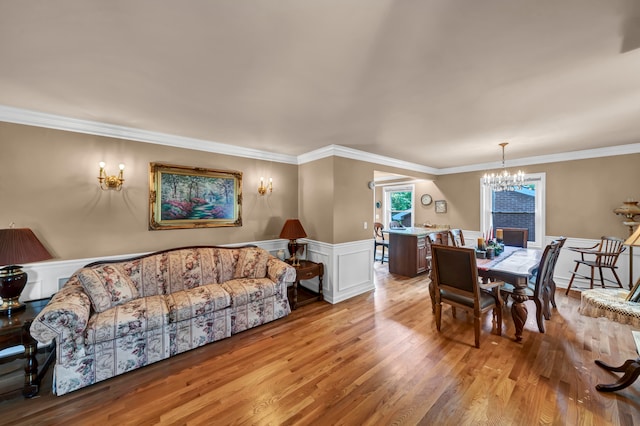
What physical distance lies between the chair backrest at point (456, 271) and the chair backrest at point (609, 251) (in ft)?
8.89

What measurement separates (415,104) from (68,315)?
3.47 meters

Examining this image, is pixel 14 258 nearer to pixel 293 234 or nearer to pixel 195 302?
pixel 195 302

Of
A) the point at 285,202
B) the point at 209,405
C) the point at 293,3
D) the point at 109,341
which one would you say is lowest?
the point at 209,405

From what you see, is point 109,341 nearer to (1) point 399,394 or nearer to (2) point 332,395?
(2) point 332,395

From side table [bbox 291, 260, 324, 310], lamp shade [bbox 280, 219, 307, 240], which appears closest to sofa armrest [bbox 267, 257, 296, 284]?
side table [bbox 291, 260, 324, 310]

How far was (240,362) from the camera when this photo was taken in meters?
2.33

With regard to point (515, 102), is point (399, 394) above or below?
below

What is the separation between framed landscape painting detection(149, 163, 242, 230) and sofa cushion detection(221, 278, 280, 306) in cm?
103

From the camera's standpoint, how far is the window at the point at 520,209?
15.1 feet

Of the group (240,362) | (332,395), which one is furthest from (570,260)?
(240,362)

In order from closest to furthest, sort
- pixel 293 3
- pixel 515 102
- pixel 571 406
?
1. pixel 293 3
2. pixel 571 406
3. pixel 515 102

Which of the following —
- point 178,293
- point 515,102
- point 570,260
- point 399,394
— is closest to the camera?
point 399,394

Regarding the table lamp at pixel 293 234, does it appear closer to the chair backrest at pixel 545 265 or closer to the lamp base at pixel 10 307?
the lamp base at pixel 10 307

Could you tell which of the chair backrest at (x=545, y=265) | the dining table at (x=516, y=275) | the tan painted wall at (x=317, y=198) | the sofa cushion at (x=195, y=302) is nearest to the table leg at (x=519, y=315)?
the dining table at (x=516, y=275)
